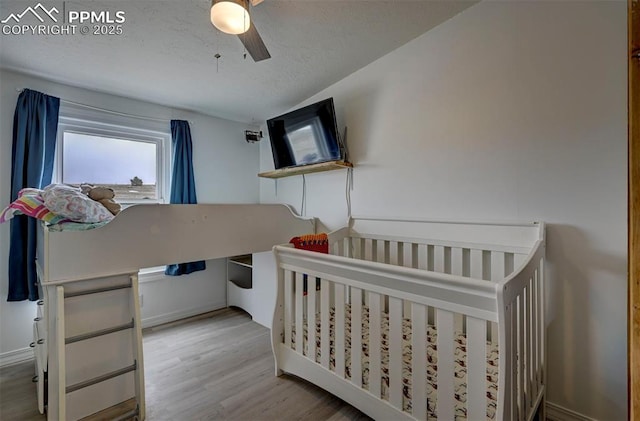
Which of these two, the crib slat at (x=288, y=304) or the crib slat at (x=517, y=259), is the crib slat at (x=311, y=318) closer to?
the crib slat at (x=288, y=304)

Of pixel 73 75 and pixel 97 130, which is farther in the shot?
pixel 97 130

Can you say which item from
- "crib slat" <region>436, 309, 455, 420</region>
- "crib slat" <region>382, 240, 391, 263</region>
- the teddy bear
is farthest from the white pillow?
"crib slat" <region>382, 240, 391, 263</region>

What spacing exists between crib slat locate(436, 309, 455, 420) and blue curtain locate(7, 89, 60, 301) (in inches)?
116

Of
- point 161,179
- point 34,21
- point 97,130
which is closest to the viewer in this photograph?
point 34,21

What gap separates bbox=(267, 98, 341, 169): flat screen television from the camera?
7.58 feet

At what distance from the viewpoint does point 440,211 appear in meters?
1.92

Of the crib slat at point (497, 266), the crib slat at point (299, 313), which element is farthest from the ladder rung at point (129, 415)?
the crib slat at point (497, 266)

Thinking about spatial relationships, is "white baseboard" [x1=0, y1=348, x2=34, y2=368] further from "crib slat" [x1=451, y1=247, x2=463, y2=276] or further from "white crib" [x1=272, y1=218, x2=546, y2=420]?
"crib slat" [x1=451, y1=247, x2=463, y2=276]

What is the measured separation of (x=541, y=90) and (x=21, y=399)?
3.71 metres

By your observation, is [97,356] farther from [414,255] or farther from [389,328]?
[414,255]

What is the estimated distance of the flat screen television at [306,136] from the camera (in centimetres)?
231

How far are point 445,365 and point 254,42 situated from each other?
1.77 meters

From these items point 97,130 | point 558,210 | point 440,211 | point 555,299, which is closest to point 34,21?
point 97,130

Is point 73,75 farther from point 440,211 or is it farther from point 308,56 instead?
point 440,211
